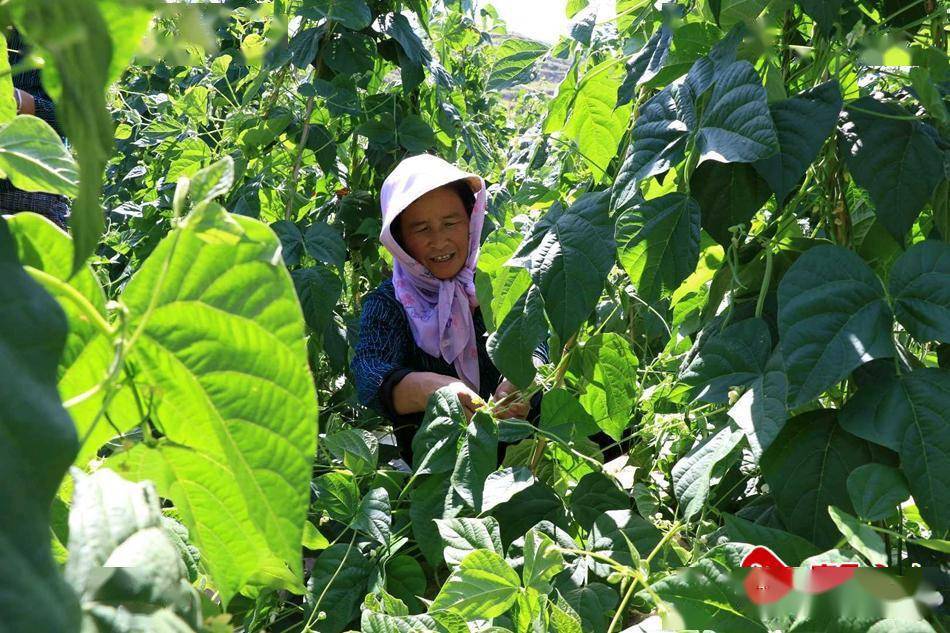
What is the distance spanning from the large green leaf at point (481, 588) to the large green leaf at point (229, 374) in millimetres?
563

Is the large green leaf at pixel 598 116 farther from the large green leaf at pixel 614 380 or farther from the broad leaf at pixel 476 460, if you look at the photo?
the broad leaf at pixel 476 460

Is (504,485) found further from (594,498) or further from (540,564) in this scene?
(540,564)

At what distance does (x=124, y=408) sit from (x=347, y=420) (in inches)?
98.5

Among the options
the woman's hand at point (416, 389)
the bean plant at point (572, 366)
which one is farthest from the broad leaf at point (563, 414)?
the woman's hand at point (416, 389)

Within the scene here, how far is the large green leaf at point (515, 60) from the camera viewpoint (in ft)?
6.96

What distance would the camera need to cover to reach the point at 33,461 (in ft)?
1.02

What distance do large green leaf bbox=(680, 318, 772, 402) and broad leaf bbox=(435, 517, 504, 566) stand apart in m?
0.30

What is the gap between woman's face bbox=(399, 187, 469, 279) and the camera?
8.18 feet

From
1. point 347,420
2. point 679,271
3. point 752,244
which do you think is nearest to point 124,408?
point 679,271

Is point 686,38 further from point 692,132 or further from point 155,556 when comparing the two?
point 155,556

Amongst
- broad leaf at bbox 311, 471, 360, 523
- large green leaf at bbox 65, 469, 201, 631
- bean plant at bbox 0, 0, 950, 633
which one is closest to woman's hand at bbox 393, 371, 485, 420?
bean plant at bbox 0, 0, 950, 633

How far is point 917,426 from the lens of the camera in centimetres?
90

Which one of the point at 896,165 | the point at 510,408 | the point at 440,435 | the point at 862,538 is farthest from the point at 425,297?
the point at 862,538

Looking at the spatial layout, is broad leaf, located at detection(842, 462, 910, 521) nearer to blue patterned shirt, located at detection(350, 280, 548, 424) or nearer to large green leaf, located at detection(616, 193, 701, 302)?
large green leaf, located at detection(616, 193, 701, 302)
